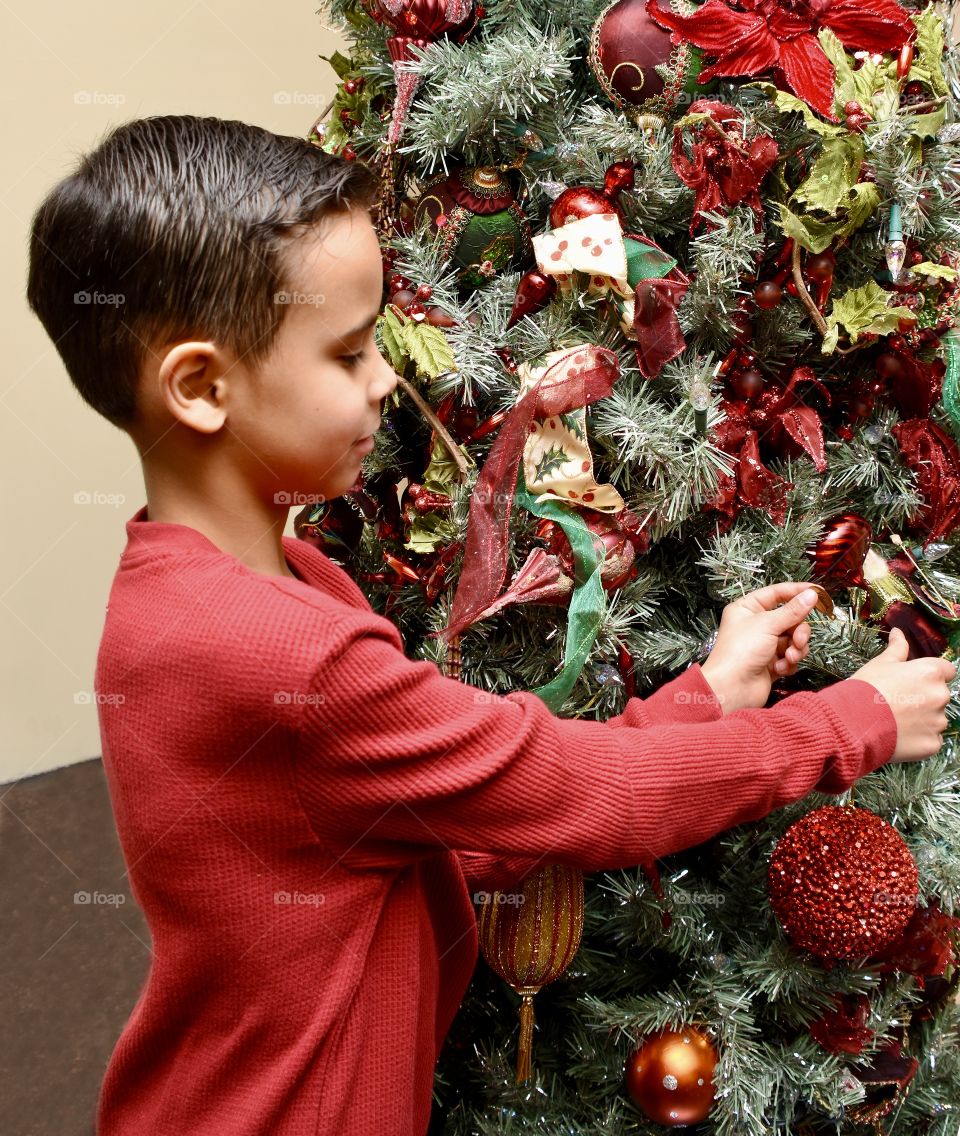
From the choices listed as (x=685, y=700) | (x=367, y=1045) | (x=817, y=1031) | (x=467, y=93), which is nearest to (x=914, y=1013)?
(x=817, y=1031)

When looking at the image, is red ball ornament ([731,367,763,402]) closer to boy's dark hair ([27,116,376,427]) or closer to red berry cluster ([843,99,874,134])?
red berry cluster ([843,99,874,134])

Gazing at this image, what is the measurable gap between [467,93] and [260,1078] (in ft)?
2.19

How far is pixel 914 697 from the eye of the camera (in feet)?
2.37


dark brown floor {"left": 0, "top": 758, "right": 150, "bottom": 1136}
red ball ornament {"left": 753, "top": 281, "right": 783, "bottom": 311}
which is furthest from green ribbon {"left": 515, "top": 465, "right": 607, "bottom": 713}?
dark brown floor {"left": 0, "top": 758, "right": 150, "bottom": 1136}

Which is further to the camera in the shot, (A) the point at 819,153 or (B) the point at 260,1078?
(A) the point at 819,153

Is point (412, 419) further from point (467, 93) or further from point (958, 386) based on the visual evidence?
point (958, 386)

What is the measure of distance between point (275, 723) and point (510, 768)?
0.43ft

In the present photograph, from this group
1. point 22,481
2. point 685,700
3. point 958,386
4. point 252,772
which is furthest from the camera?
point 22,481

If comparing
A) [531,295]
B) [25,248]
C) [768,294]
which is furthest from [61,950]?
[768,294]

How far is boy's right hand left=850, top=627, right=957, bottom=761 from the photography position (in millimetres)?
719

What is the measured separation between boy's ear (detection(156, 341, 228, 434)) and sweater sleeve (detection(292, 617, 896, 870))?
6.4 inches

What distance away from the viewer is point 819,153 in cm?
78

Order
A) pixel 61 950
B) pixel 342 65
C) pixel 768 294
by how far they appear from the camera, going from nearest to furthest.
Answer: pixel 768 294, pixel 342 65, pixel 61 950

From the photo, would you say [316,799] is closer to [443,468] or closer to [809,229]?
[443,468]
